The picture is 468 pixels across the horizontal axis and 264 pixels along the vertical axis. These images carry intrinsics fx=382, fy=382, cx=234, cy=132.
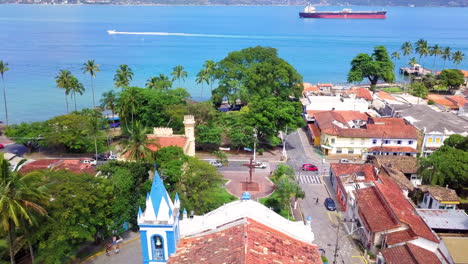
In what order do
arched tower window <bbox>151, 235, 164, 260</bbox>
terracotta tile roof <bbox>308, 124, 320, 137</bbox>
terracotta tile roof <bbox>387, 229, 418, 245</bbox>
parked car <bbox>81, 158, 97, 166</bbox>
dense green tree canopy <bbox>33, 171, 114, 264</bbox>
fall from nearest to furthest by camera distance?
arched tower window <bbox>151, 235, 164, 260</bbox>, dense green tree canopy <bbox>33, 171, 114, 264</bbox>, terracotta tile roof <bbox>387, 229, 418, 245</bbox>, parked car <bbox>81, 158, 97, 166</bbox>, terracotta tile roof <bbox>308, 124, 320, 137</bbox>

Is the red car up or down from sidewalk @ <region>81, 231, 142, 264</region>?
up

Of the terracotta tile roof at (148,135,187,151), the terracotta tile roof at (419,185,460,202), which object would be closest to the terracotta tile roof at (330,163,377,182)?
the terracotta tile roof at (419,185,460,202)

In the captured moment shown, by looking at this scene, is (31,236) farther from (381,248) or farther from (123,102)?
(123,102)

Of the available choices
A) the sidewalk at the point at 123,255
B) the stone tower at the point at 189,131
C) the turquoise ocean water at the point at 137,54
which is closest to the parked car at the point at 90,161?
the stone tower at the point at 189,131

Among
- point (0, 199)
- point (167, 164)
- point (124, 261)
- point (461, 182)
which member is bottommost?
point (124, 261)

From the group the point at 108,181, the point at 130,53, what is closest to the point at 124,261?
the point at 108,181

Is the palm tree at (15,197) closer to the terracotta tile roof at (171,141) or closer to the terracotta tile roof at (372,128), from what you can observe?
the terracotta tile roof at (171,141)

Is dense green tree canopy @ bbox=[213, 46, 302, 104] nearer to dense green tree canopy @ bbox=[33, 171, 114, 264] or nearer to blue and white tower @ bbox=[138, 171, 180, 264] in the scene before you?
dense green tree canopy @ bbox=[33, 171, 114, 264]

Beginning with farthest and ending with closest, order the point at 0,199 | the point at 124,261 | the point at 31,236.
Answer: the point at 124,261, the point at 31,236, the point at 0,199
